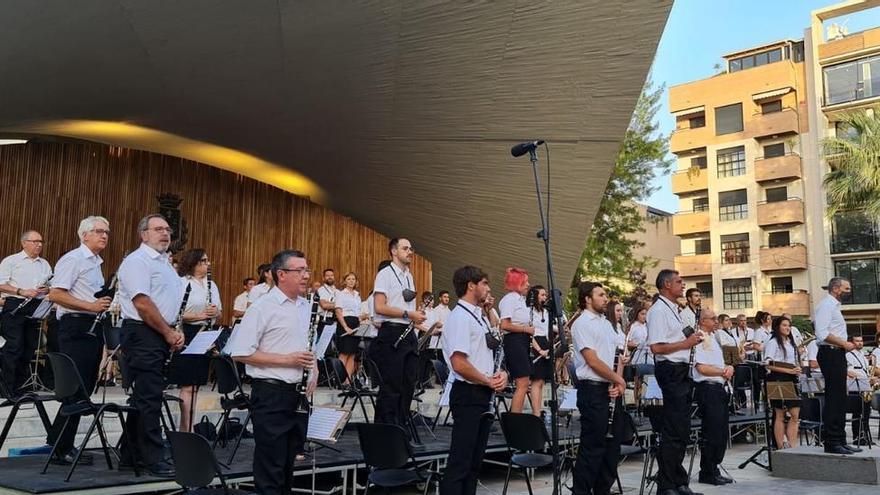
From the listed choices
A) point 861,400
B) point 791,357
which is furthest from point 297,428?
point 861,400

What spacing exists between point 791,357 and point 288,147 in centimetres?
931

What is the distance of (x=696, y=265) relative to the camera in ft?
121

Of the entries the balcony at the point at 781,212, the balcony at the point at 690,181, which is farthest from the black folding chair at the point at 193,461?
the balcony at the point at 690,181

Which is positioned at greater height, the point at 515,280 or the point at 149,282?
the point at 515,280

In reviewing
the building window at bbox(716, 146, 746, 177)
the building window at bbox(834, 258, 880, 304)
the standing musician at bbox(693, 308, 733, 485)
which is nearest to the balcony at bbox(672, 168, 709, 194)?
the building window at bbox(716, 146, 746, 177)

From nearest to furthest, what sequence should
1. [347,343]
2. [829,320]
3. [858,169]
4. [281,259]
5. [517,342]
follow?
[281,259] < [829,320] < [517,342] < [347,343] < [858,169]

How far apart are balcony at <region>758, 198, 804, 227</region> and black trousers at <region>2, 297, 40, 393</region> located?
33.2 meters

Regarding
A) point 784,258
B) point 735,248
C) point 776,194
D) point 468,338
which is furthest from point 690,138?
point 468,338

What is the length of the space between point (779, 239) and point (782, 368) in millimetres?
27833

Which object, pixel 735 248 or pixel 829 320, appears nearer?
pixel 829 320

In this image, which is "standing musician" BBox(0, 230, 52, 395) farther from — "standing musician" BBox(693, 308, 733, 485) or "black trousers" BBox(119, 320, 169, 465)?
"standing musician" BBox(693, 308, 733, 485)

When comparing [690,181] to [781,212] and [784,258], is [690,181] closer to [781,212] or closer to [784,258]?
[781,212]

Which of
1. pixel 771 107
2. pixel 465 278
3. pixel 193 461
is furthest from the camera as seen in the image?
pixel 771 107

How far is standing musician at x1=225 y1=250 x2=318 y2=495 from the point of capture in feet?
13.9
